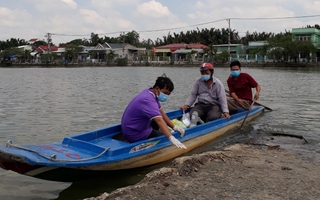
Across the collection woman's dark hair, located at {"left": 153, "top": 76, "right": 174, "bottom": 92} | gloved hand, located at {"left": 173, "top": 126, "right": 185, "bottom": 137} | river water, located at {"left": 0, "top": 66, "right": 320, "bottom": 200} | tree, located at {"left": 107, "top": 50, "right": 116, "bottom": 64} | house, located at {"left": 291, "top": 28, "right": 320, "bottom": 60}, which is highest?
house, located at {"left": 291, "top": 28, "right": 320, "bottom": 60}

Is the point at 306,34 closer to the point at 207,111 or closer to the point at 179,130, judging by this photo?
the point at 207,111

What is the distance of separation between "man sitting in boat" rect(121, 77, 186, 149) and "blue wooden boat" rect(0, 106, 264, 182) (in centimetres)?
24

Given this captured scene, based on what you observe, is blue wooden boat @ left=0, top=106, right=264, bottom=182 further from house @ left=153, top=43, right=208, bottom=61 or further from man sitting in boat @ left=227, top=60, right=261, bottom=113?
house @ left=153, top=43, right=208, bottom=61

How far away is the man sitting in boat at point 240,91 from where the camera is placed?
9773 mm

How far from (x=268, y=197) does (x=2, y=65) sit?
273 ft

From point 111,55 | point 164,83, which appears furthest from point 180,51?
point 164,83

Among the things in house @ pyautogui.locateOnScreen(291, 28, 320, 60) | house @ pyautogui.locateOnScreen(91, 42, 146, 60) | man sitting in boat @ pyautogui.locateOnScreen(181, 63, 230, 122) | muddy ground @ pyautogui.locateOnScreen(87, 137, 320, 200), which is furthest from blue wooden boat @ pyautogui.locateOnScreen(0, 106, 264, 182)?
house @ pyautogui.locateOnScreen(91, 42, 146, 60)

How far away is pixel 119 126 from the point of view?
679cm

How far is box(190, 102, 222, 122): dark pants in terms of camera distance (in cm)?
841

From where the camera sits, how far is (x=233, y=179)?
16.0ft

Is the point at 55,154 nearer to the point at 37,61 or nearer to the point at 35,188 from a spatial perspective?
the point at 35,188

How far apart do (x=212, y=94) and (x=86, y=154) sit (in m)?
4.15

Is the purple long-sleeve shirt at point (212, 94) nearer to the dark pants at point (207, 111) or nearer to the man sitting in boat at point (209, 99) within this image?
the man sitting in boat at point (209, 99)

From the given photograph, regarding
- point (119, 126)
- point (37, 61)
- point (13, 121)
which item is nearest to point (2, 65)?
point (37, 61)
